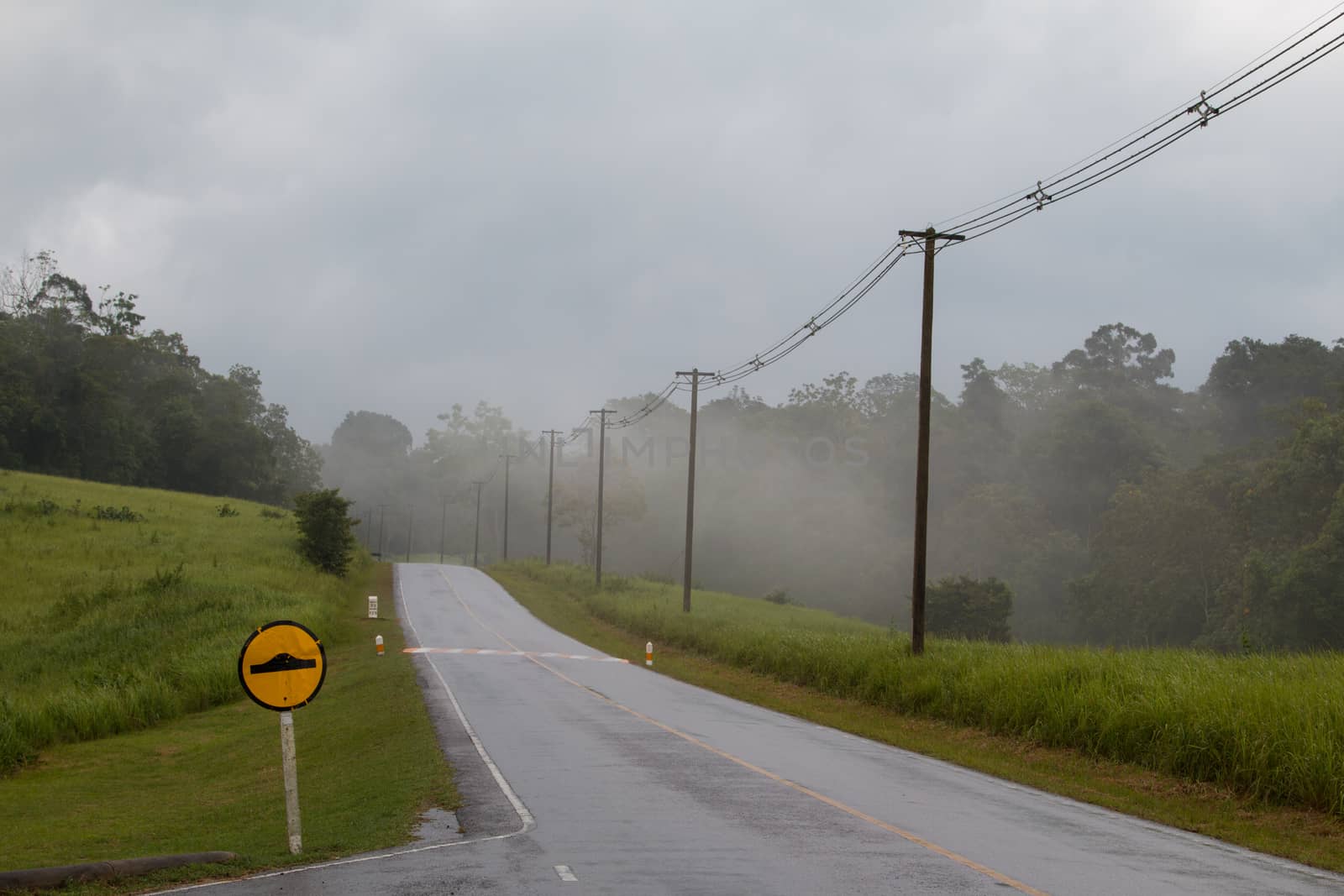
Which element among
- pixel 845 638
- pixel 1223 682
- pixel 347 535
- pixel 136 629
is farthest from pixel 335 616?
pixel 1223 682

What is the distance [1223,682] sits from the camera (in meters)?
15.8

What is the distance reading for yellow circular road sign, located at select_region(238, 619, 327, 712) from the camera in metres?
9.38

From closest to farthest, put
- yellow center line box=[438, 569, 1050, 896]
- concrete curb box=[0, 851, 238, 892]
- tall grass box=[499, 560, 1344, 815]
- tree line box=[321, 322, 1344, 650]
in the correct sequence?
concrete curb box=[0, 851, 238, 892], yellow center line box=[438, 569, 1050, 896], tall grass box=[499, 560, 1344, 815], tree line box=[321, 322, 1344, 650]

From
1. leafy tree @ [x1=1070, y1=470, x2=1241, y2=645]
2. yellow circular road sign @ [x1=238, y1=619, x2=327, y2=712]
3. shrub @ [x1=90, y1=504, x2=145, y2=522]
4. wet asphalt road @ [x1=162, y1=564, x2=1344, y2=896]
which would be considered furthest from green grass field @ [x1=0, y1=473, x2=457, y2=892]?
leafy tree @ [x1=1070, y1=470, x2=1241, y2=645]

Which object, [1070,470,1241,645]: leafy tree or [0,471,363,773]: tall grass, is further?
[1070,470,1241,645]: leafy tree

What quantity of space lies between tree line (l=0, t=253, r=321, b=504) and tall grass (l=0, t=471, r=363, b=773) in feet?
113

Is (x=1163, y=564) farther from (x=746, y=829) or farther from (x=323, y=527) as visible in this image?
(x=746, y=829)

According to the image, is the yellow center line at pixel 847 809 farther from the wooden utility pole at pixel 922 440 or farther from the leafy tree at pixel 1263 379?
the leafy tree at pixel 1263 379

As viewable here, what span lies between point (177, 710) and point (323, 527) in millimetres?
33486

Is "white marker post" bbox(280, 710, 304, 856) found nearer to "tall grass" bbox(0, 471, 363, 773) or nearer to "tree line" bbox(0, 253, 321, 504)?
"tall grass" bbox(0, 471, 363, 773)

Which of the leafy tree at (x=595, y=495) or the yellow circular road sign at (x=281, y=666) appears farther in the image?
the leafy tree at (x=595, y=495)

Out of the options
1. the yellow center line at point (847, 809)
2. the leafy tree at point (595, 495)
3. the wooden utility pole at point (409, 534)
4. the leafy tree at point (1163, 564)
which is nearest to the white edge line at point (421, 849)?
the yellow center line at point (847, 809)

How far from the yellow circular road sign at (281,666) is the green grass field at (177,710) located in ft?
4.64

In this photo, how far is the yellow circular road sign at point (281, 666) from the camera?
9.38m
